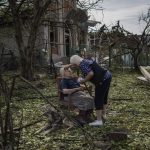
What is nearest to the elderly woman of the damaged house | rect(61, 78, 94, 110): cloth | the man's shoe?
the man's shoe

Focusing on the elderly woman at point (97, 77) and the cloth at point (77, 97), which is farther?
the cloth at point (77, 97)

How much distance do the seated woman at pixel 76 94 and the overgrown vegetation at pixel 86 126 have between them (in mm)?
527

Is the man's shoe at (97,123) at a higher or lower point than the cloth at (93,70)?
lower

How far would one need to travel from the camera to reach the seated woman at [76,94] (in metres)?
9.10

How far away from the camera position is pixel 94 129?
335 inches

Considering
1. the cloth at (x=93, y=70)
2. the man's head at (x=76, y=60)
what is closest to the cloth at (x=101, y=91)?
the cloth at (x=93, y=70)

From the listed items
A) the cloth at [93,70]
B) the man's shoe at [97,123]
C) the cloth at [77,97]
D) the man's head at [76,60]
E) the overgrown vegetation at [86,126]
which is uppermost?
the man's head at [76,60]

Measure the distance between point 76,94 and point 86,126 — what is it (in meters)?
0.87

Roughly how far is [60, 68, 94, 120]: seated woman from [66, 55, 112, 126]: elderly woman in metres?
0.28

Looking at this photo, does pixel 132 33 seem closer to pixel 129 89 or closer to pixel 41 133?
pixel 129 89

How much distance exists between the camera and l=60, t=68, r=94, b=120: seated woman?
9.10 meters

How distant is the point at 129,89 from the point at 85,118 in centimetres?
663

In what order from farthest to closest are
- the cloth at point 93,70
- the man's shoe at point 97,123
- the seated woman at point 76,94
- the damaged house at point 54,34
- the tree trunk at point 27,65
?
the damaged house at point 54,34 → the tree trunk at point 27,65 → the seated woman at point 76,94 → the man's shoe at point 97,123 → the cloth at point 93,70

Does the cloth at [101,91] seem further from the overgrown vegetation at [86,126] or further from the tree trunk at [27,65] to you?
the tree trunk at [27,65]
